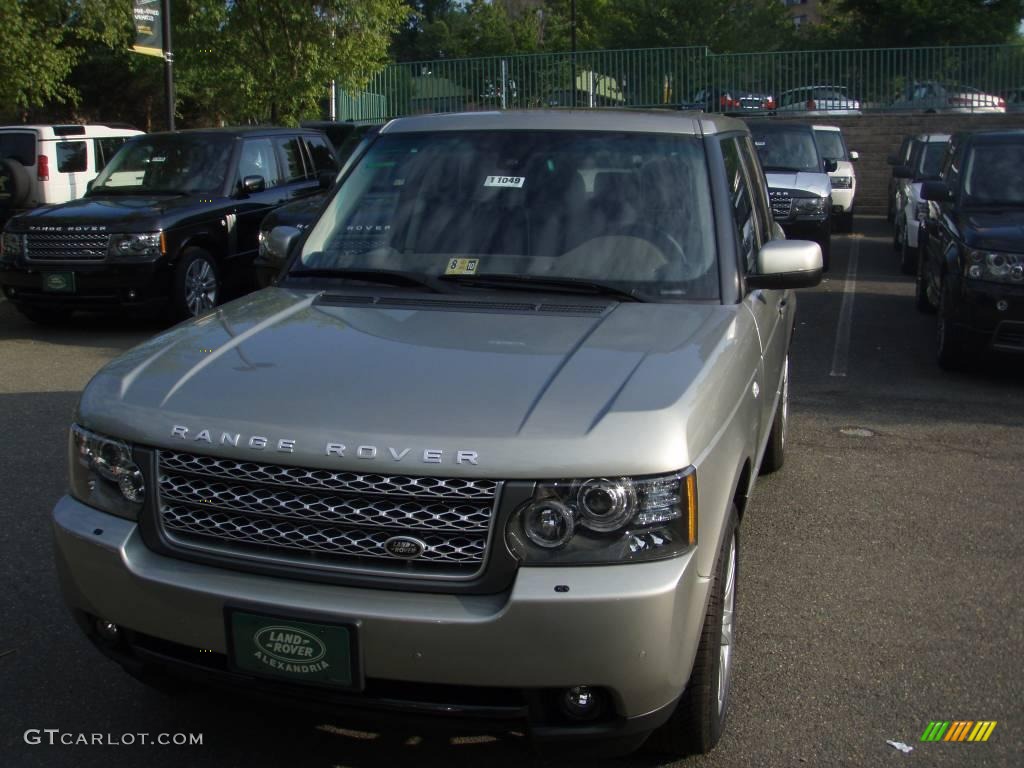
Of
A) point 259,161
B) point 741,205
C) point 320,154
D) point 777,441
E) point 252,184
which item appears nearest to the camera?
point 741,205

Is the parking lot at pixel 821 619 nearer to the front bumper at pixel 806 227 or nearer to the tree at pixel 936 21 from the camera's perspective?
the front bumper at pixel 806 227

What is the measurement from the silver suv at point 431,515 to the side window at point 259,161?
8.13 meters

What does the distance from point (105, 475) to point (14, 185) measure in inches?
541

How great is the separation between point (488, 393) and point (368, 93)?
29336 millimetres

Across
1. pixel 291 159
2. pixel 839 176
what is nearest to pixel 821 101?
pixel 839 176

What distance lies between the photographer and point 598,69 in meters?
30.0

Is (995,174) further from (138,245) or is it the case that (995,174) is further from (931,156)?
(138,245)

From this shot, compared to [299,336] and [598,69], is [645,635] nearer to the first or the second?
[299,336]

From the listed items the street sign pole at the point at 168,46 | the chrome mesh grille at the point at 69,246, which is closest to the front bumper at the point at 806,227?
the chrome mesh grille at the point at 69,246

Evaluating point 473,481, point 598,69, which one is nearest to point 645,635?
point 473,481

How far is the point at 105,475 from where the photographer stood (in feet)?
10.5

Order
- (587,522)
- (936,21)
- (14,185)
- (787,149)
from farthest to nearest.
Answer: (936,21), (787,149), (14,185), (587,522)

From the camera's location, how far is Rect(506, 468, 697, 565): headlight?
9.20 ft

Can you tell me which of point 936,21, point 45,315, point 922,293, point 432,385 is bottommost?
point 45,315
